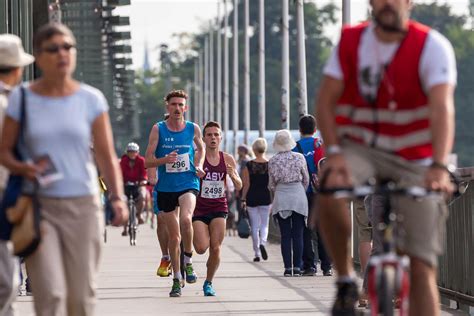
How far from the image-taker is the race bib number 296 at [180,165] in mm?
16906

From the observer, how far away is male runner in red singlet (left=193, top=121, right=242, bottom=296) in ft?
55.9

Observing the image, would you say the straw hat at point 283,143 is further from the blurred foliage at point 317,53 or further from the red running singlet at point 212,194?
the blurred foliage at point 317,53

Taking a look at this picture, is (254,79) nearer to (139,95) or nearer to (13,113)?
(139,95)

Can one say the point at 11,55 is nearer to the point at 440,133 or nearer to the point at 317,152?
the point at 440,133

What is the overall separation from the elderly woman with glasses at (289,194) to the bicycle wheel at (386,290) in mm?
12443

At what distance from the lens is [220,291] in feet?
58.6

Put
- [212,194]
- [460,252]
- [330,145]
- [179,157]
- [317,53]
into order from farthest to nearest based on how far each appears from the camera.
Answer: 1. [317,53]
2. [212,194]
3. [179,157]
4. [460,252]
5. [330,145]

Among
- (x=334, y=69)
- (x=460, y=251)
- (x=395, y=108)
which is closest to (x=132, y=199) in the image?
(x=460, y=251)

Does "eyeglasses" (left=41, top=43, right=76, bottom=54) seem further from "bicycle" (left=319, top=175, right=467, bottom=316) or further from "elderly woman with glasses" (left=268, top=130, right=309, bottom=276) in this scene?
"elderly woman with glasses" (left=268, top=130, right=309, bottom=276)

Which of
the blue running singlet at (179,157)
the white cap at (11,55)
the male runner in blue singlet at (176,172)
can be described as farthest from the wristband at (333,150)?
the blue running singlet at (179,157)

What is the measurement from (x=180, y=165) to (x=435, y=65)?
8.67m

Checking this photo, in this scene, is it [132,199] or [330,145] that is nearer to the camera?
[330,145]

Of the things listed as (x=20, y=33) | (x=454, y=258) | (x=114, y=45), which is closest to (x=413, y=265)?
(x=454, y=258)

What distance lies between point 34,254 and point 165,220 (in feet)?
26.6
